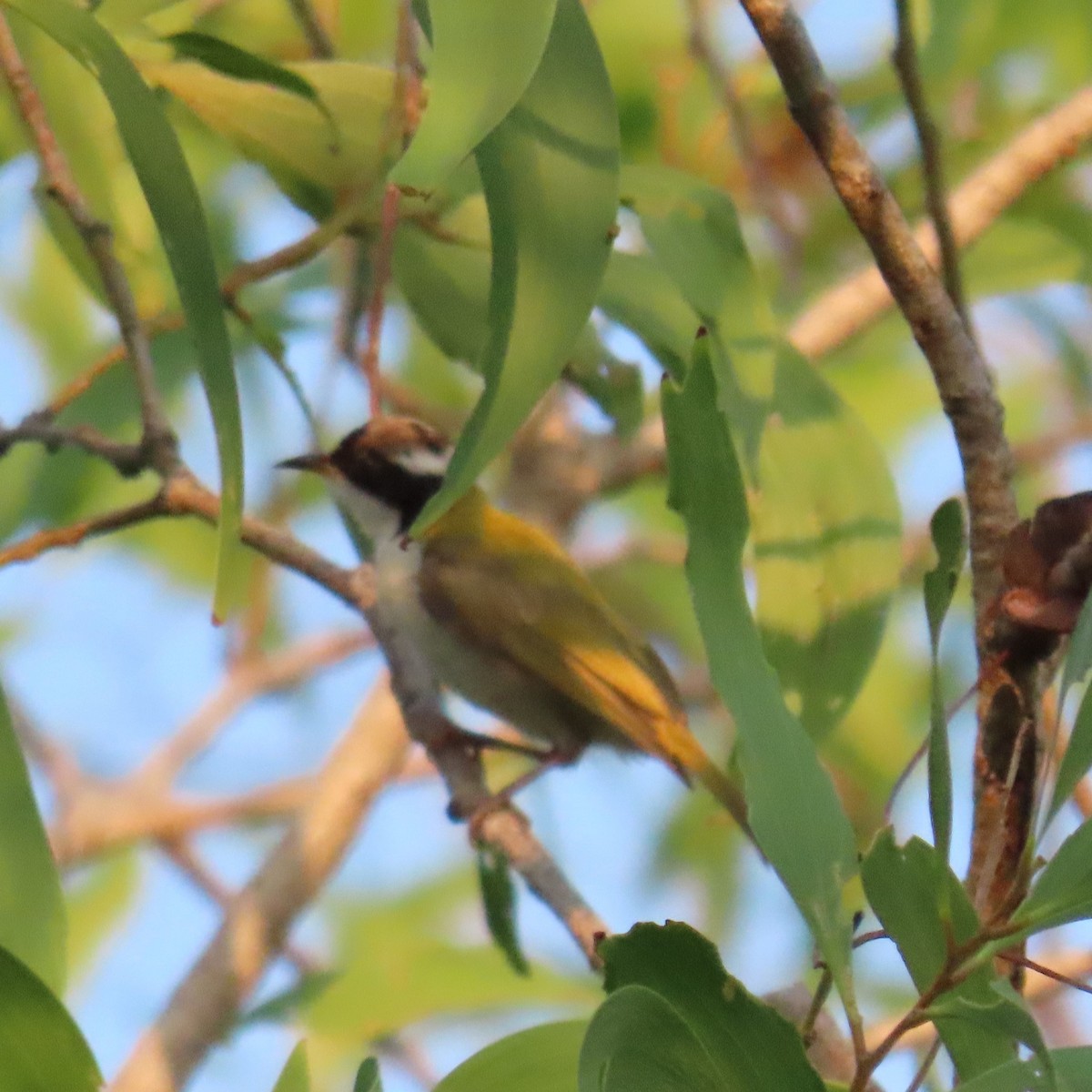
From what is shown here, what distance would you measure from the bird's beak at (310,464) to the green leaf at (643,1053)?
2.29m

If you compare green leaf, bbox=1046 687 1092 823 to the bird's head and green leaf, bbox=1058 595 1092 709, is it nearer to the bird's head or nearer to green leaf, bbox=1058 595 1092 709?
green leaf, bbox=1058 595 1092 709

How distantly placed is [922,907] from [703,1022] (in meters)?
0.15

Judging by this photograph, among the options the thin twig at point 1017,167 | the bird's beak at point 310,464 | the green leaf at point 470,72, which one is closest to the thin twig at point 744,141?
the thin twig at point 1017,167

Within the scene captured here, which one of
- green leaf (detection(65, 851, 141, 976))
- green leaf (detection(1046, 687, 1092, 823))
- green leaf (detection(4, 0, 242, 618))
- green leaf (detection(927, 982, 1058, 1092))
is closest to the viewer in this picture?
green leaf (detection(927, 982, 1058, 1092))

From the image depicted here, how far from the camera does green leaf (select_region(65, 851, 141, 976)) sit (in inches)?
147

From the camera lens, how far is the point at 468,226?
1.99m

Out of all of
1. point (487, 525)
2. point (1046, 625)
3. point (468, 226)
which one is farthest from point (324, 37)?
point (1046, 625)

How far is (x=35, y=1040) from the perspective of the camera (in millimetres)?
1191

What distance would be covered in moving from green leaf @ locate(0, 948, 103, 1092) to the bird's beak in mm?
2052

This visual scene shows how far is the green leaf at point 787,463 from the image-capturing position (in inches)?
66.6

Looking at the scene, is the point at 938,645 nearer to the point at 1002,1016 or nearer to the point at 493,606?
the point at 1002,1016

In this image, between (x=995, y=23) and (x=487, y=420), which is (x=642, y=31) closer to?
(x=995, y=23)

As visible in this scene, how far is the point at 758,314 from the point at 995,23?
2027mm

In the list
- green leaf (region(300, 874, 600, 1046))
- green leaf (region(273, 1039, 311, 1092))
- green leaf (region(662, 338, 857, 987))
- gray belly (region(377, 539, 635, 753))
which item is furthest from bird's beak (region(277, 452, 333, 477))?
green leaf (region(662, 338, 857, 987))
